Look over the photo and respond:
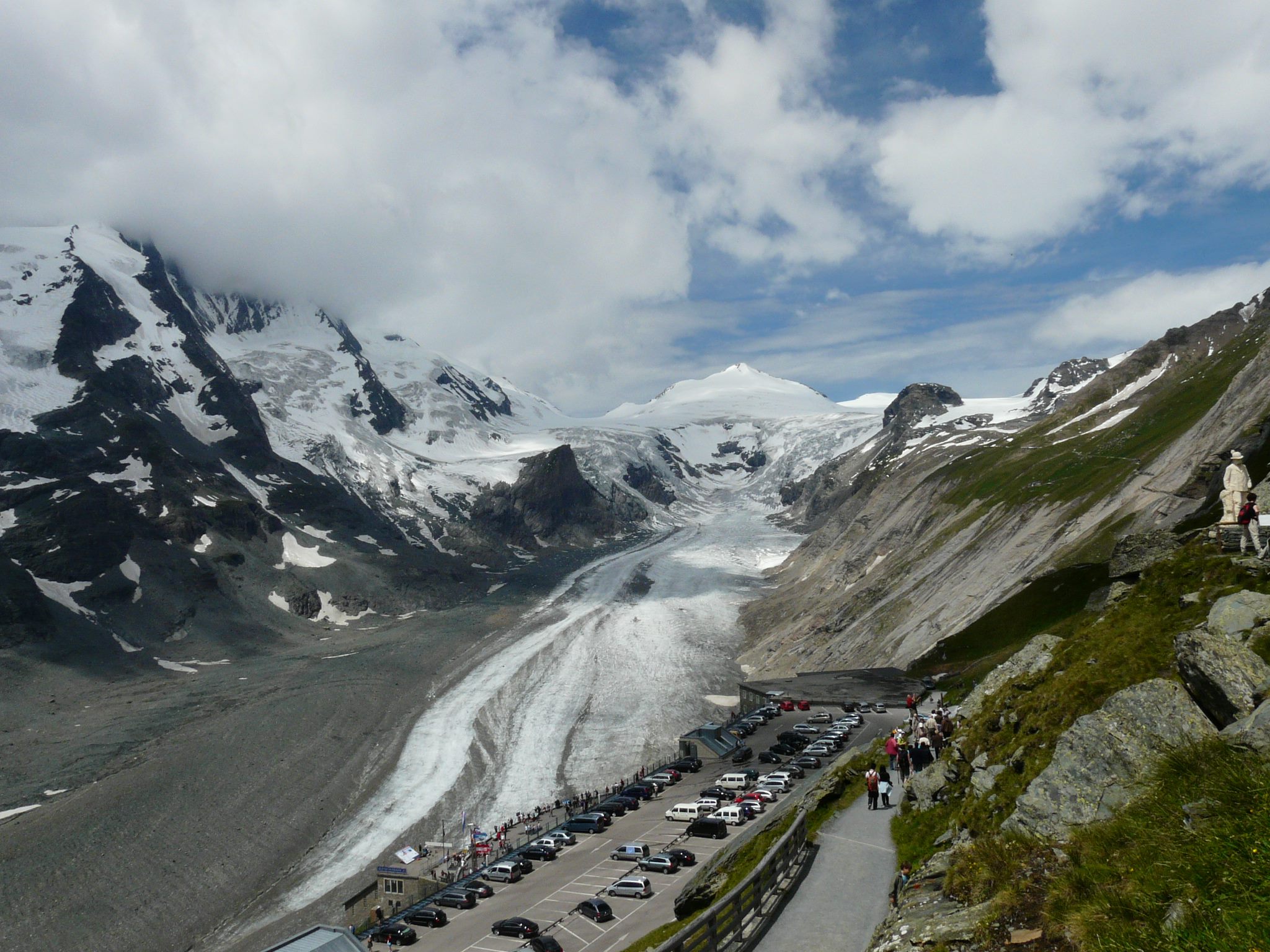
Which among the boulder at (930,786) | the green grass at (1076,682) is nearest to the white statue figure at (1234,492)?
the green grass at (1076,682)

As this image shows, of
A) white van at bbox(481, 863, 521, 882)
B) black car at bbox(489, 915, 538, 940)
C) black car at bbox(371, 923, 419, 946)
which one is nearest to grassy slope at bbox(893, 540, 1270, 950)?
black car at bbox(489, 915, 538, 940)

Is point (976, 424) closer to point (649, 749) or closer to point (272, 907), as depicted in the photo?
point (649, 749)

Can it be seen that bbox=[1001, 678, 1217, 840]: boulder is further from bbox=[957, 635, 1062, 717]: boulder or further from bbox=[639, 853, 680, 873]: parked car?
bbox=[639, 853, 680, 873]: parked car

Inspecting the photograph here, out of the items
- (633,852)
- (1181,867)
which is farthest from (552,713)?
(1181,867)

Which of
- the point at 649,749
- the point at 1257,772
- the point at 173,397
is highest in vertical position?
the point at 173,397

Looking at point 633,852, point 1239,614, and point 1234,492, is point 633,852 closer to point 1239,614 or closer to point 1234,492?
point 1234,492

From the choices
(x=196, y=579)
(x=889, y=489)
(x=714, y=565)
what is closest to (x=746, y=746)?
(x=889, y=489)
